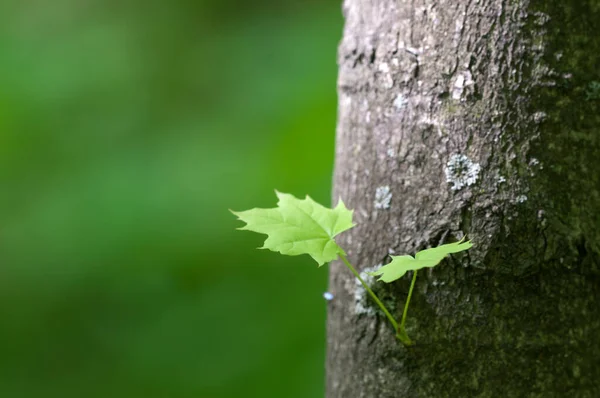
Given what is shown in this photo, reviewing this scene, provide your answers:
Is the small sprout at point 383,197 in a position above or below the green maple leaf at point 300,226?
above

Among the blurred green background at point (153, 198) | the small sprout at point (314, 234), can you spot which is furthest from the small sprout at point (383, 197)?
the blurred green background at point (153, 198)

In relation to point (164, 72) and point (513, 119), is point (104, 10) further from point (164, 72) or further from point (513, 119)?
point (513, 119)

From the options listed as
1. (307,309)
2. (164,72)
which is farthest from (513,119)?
(164,72)

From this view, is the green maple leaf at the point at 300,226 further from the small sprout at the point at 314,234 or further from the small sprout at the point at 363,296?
the small sprout at the point at 363,296

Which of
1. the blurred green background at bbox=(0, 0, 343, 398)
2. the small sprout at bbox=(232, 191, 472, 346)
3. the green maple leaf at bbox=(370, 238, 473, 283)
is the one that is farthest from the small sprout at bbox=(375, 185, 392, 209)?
the blurred green background at bbox=(0, 0, 343, 398)

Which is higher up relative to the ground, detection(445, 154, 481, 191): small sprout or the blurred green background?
the blurred green background

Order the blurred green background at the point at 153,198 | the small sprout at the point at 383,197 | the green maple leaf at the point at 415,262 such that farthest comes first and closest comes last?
the blurred green background at the point at 153,198 < the small sprout at the point at 383,197 < the green maple leaf at the point at 415,262

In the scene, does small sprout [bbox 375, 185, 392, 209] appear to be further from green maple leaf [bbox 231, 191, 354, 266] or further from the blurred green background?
the blurred green background
